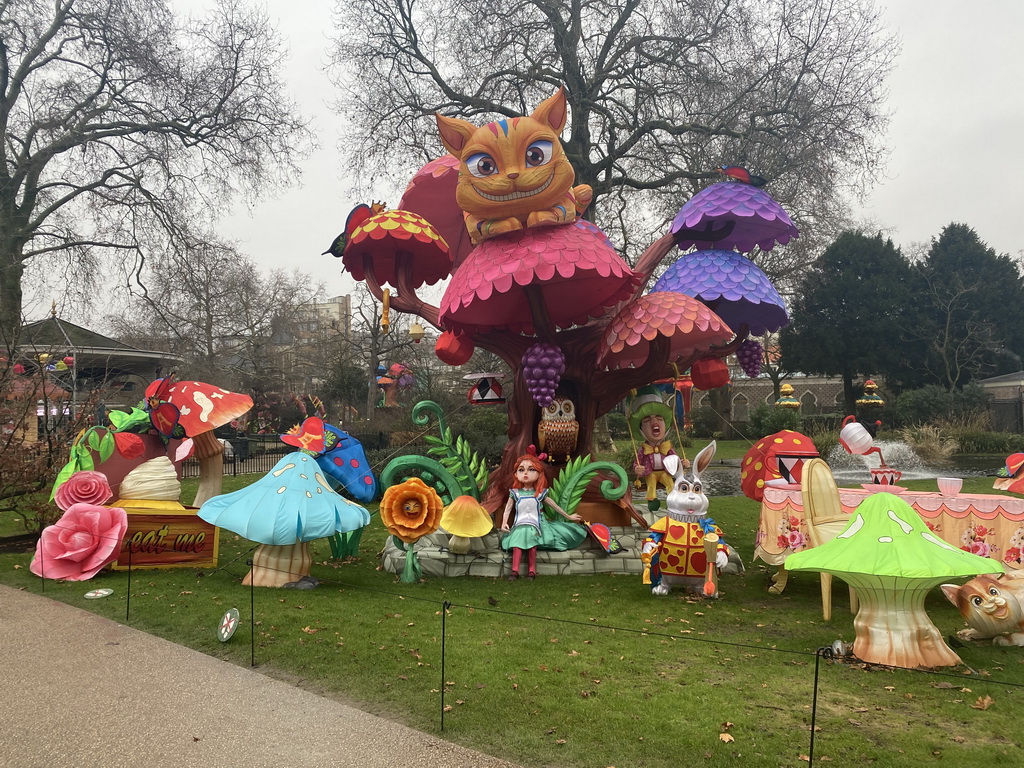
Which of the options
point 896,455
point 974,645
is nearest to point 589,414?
point 974,645

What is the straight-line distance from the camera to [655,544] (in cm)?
713

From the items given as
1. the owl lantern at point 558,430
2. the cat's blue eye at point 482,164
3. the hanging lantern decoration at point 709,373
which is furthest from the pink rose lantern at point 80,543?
the hanging lantern decoration at point 709,373

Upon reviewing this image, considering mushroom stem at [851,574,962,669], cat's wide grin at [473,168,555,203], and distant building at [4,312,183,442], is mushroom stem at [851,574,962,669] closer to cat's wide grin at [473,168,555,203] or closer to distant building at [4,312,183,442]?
cat's wide grin at [473,168,555,203]

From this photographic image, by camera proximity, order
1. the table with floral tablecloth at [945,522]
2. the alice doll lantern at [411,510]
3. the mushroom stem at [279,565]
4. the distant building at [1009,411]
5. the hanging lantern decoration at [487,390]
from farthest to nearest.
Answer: the distant building at [1009,411]
the hanging lantern decoration at [487,390]
the alice doll lantern at [411,510]
the mushroom stem at [279,565]
the table with floral tablecloth at [945,522]

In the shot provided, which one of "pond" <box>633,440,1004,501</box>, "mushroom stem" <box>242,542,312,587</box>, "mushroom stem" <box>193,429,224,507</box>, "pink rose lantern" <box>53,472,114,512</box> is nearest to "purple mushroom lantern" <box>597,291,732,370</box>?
"mushroom stem" <box>242,542,312,587</box>

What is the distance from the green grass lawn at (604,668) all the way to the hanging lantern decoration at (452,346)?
114 inches

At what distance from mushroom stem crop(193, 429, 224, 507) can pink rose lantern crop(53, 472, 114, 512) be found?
111 cm

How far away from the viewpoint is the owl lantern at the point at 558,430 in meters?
8.93

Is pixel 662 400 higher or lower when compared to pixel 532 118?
lower

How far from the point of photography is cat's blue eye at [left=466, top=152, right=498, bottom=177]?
8.09 m

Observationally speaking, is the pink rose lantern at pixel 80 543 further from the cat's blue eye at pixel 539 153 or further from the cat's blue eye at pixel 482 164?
the cat's blue eye at pixel 539 153

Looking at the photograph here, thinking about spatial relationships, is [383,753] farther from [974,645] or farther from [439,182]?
[439,182]

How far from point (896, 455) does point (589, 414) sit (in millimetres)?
16390

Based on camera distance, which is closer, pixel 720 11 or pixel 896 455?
pixel 720 11
